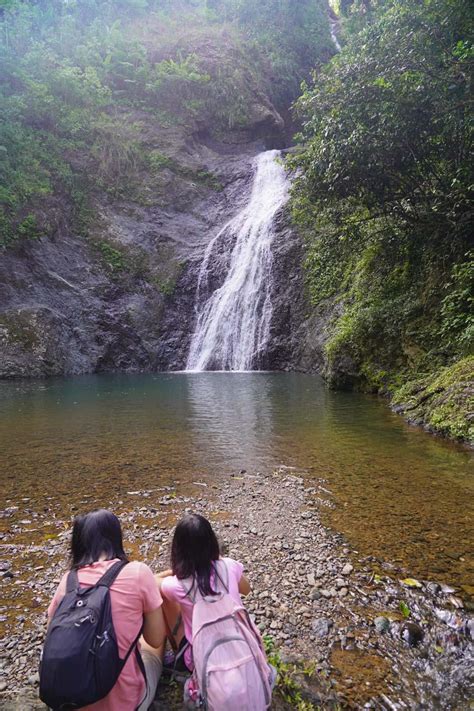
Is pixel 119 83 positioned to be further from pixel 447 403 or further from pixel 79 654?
pixel 79 654

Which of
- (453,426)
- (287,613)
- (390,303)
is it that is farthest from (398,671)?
(390,303)

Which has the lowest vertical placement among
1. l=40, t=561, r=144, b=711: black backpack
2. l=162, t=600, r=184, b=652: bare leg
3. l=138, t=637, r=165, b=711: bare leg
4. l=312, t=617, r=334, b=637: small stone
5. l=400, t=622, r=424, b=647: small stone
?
l=312, t=617, r=334, b=637: small stone

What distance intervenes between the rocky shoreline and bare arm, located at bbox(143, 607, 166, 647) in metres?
0.31

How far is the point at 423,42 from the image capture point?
9383 mm

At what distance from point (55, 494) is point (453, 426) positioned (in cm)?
601

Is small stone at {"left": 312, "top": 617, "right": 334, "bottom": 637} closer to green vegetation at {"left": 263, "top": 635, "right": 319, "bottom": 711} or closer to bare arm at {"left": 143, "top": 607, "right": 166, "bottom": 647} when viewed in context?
green vegetation at {"left": 263, "top": 635, "right": 319, "bottom": 711}

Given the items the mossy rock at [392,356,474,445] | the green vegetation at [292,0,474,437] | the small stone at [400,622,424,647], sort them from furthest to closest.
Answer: the green vegetation at [292,0,474,437] → the mossy rock at [392,356,474,445] → the small stone at [400,622,424,647]

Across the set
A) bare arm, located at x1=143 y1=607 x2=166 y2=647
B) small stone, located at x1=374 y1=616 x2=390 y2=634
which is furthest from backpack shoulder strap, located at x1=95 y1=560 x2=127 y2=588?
small stone, located at x1=374 y1=616 x2=390 y2=634

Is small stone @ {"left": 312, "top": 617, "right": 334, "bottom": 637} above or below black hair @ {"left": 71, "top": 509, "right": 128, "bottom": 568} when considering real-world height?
below

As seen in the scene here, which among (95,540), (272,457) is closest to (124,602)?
(95,540)

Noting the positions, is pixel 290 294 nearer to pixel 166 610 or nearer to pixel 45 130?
pixel 45 130

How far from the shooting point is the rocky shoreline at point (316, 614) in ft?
7.66

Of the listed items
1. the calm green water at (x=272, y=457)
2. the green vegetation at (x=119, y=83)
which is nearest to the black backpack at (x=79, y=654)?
the calm green water at (x=272, y=457)

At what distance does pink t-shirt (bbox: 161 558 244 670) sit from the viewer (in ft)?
7.16
